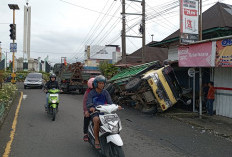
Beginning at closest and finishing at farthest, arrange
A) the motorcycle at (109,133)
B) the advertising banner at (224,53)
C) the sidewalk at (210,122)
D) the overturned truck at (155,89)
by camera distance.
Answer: the motorcycle at (109,133) < the sidewalk at (210,122) < the advertising banner at (224,53) < the overturned truck at (155,89)

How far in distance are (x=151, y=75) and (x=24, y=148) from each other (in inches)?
257

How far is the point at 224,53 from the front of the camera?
804 centimetres

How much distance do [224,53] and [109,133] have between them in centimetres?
587

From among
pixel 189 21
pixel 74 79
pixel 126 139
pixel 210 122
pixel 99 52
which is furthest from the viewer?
pixel 99 52

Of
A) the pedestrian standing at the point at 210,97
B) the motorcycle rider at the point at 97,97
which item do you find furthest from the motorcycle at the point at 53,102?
the pedestrian standing at the point at 210,97

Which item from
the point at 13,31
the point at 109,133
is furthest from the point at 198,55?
the point at 13,31

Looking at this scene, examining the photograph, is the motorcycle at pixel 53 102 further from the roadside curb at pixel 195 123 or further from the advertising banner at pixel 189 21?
the advertising banner at pixel 189 21

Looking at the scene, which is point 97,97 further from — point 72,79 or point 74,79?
point 74,79

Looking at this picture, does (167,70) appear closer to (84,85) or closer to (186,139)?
(186,139)

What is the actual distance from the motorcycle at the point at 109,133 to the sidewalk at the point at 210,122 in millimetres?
4256

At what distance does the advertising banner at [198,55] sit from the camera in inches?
338

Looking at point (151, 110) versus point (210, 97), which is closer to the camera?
point (210, 97)

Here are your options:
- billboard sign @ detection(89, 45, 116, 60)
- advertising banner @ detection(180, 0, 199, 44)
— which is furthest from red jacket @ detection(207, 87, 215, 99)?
billboard sign @ detection(89, 45, 116, 60)

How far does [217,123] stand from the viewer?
8.48 m
